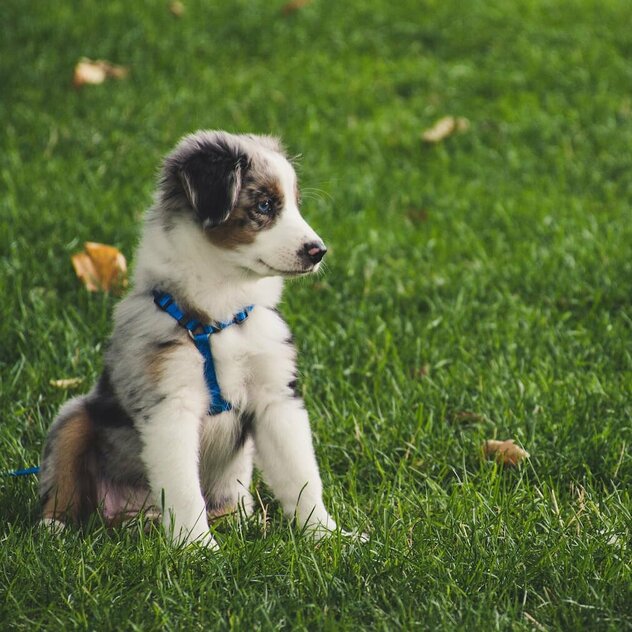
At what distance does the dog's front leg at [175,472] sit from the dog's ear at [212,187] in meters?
0.57

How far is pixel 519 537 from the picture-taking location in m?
3.14

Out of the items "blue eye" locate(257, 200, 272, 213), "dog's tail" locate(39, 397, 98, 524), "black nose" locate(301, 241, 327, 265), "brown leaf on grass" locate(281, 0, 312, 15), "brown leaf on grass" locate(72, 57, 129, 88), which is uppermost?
"blue eye" locate(257, 200, 272, 213)

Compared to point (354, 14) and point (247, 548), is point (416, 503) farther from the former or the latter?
point (354, 14)

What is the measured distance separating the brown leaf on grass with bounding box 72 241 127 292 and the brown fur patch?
5.43ft

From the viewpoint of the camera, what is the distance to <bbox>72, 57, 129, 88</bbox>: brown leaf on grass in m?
7.14

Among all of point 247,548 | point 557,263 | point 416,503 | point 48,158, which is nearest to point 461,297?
point 557,263

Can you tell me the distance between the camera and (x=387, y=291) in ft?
17.0

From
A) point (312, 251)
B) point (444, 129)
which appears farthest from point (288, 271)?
point (444, 129)

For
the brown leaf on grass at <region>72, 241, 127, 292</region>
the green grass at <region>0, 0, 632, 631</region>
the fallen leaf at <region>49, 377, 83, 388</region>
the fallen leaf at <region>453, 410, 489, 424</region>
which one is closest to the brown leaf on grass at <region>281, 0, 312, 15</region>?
the green grass at <region>0, 0, 632, 631</region>

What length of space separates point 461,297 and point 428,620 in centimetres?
252

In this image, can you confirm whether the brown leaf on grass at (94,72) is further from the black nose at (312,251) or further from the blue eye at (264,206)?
the black nose at (312,251)

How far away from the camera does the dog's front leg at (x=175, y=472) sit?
3029 millimetres

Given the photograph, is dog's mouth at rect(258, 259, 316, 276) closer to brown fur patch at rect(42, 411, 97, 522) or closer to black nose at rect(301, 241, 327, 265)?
A: black nose at rect(301, 241, 327, 265)

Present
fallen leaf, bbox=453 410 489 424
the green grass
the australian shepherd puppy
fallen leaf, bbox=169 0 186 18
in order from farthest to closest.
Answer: fallen leaf, bbox=169 0 186 18 < fallen leaf, bbox=453 410 489 424 < the australian shepherd puppy < the green grass
